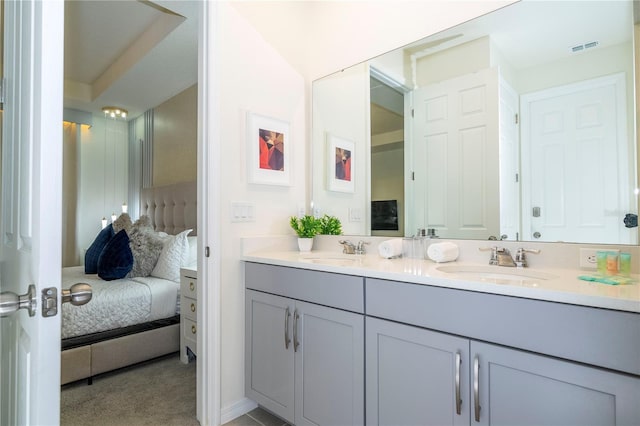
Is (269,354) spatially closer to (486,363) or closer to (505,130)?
(486,363)

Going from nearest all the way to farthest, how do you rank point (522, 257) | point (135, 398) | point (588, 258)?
point (588, 258)
point (522, 257)
point (135, 398)

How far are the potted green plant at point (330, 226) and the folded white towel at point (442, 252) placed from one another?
75 cm

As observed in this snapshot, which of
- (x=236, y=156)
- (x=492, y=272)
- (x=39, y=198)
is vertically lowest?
(x=492, y=272)

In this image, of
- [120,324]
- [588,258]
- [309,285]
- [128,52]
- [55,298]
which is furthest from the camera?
[128,52]

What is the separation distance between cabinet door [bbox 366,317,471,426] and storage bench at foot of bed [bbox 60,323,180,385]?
181cm

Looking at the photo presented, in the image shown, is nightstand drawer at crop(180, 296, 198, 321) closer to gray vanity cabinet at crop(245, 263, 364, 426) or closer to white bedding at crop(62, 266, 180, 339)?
white bedding at crop(62, 266, 180, 339)

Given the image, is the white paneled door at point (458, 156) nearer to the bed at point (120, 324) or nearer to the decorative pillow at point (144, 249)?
the bed at point (120, 324)

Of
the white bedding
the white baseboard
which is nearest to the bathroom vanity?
the white baseboard

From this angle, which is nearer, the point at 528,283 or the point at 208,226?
the point at 528,283

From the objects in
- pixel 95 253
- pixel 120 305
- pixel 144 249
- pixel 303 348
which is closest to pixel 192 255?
pixel 144 249

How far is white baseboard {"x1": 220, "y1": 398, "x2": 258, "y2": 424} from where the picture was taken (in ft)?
5.89

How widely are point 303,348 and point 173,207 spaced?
8.70 feet

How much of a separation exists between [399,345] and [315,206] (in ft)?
4.09

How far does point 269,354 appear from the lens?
68.6 inches
